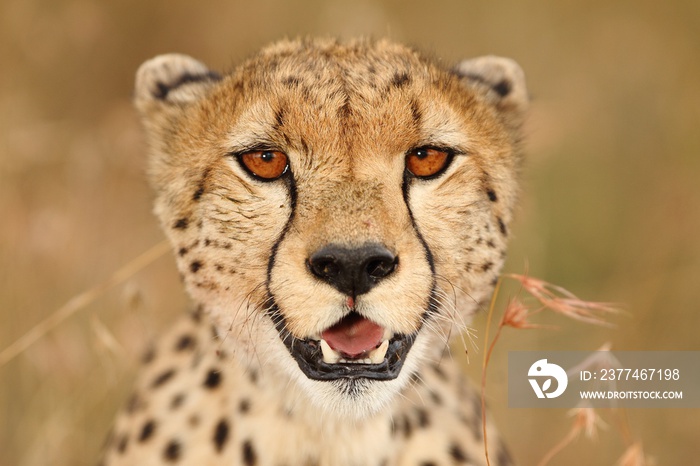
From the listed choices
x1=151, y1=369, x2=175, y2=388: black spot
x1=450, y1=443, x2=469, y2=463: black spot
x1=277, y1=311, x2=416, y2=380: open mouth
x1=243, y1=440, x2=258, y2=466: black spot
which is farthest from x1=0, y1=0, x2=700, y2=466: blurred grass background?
x1=450, y1=443, x2=469, y2=463: black spot

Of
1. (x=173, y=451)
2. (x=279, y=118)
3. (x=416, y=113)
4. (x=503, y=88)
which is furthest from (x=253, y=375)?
(x=503, y=88)

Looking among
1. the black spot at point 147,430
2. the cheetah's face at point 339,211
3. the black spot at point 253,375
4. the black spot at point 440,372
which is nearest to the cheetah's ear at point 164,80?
the cheetah's face at point 339,211

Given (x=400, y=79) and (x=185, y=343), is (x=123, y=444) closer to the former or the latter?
(x=185, y=343)

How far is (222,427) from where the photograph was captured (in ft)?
8.72

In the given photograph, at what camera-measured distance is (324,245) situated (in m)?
2.16

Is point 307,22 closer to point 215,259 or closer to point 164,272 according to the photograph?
point 164,272

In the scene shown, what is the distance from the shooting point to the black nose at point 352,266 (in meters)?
2.11

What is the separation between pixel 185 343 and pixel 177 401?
23 centimetres

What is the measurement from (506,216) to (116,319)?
6.13 feet

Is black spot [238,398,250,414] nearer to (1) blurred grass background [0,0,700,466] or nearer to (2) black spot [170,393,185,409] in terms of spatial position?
(2) black spot [170,393,185,409]

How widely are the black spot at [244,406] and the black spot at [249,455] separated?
0.08m

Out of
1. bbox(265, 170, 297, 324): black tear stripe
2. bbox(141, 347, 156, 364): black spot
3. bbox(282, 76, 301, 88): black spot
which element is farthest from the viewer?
bbox(141, 347, 156, 364): black spot

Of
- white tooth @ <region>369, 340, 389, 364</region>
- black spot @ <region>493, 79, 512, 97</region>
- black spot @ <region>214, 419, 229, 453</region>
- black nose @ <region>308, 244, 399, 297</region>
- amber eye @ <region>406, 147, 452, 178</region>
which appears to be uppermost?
black spot @ <region>493, 79, 512, 97</region>

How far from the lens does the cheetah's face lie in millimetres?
2213
